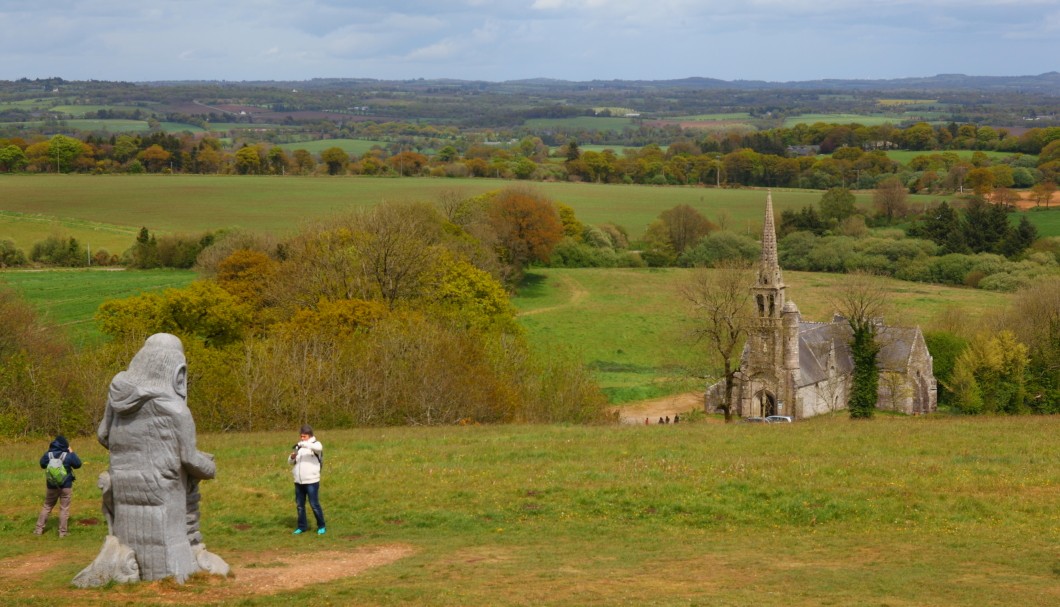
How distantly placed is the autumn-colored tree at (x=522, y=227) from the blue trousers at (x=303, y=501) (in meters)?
78.4

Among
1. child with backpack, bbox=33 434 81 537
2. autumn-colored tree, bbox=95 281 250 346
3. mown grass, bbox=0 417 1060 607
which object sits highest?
child with backpack, bbox=33 434 81 537

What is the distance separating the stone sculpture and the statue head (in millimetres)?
17

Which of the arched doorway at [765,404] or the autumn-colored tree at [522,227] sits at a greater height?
the autumn-colored tree at [522,227]

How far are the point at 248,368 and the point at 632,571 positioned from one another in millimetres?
25827

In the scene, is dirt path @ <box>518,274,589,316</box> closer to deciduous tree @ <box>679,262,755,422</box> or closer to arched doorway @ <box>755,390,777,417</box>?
deciduous tree @ <box>679,262,755,422</box>

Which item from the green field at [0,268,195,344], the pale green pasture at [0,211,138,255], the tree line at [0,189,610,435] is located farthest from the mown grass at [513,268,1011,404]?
the pale green pasture at [0,211,138,255]

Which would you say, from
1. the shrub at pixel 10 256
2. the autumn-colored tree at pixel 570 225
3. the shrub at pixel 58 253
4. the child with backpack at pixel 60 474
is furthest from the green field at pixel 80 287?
the child with backpack at pixel 60 474

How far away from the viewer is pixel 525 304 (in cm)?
9681

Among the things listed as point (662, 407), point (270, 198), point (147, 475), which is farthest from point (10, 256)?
point (147, 475)

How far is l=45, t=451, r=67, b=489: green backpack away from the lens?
22.3 metres

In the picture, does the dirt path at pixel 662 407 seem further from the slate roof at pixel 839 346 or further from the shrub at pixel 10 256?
the shrub at pixel 10 256

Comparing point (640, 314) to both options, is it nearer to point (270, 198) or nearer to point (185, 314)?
point (185, 314)

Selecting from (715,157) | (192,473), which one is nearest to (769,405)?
(192,473)

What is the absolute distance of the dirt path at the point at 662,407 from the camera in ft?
196
